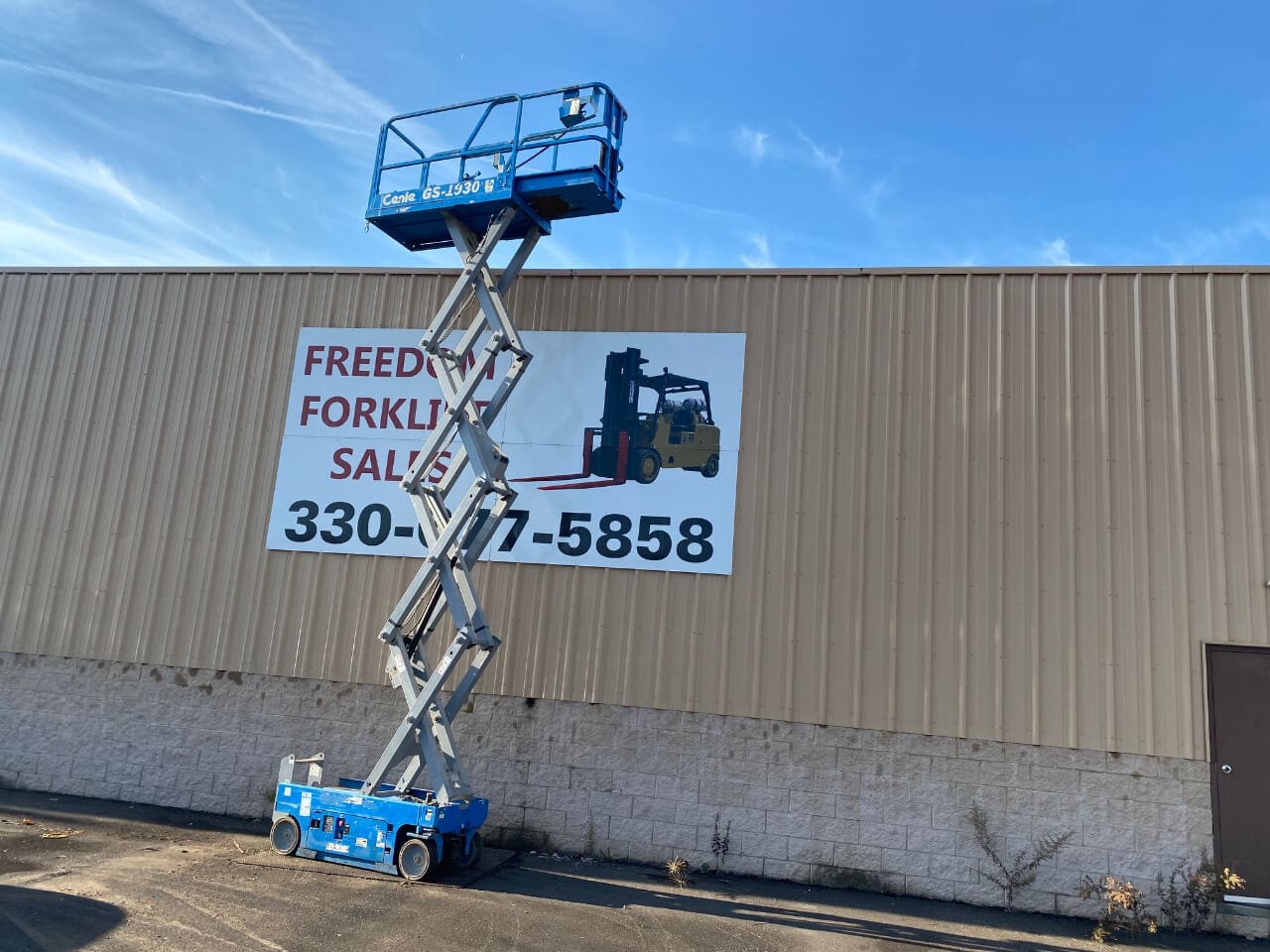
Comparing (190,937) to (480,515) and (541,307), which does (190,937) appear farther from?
(541,307)

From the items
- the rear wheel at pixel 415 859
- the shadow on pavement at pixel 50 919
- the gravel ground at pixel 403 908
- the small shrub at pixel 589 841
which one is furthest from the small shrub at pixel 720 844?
the shadow on pavement at pixel 50 919

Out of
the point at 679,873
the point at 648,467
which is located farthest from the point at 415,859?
the point at 648,467

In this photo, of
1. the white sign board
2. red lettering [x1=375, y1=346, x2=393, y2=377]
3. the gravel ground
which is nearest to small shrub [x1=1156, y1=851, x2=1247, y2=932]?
the gravel ground

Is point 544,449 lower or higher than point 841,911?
higher

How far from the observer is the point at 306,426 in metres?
11.3

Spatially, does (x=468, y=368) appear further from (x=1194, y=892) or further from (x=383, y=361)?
(x=1194, y=892)

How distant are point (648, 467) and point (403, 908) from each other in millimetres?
5322

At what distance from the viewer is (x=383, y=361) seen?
11.3 m

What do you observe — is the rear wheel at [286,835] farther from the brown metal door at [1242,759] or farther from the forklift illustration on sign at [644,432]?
the brown metal door at [1242,759]

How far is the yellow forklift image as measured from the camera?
1045cm

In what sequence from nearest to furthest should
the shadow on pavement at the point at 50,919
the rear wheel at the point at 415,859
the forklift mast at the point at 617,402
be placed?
1. the shadow on pavement at the point at 50,919
2. the rear wheel at the point at 415,859
3. the forklift mast at the point at 617,402

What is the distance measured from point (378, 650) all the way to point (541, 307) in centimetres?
475

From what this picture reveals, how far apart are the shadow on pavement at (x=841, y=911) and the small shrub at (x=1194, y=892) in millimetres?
187

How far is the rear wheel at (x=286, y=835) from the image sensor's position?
29.0 feet
